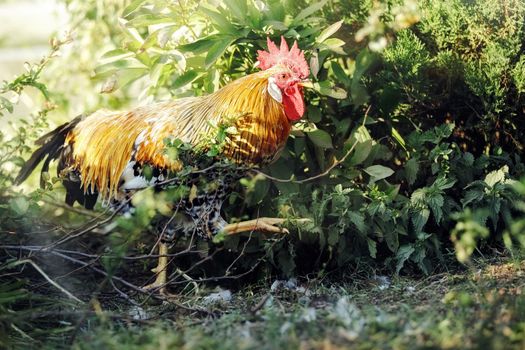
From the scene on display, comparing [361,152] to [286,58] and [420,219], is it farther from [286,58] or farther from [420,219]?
[286,58]

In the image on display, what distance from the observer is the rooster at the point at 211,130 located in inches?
150

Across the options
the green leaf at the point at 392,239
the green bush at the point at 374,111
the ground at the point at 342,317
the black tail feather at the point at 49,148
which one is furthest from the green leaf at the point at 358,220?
the black tail feather at the point at 49,148

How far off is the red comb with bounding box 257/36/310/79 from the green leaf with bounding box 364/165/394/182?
689mm

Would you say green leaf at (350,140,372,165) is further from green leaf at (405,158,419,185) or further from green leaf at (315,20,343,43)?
green leaf at (315,20,343,43)

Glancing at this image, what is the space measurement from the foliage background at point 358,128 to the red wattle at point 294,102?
20cm

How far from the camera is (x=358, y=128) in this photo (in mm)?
4234

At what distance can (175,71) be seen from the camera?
454cm

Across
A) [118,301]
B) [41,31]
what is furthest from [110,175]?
[41,31]

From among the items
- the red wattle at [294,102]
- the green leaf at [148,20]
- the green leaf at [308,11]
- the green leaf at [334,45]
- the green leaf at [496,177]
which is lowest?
the green leaf at [496,177]

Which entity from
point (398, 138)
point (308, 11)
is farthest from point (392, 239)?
point (308, 11)

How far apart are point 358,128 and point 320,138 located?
0.25m

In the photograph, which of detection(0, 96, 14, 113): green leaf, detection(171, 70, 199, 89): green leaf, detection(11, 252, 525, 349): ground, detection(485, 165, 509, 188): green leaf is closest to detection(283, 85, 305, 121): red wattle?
detection(171, 70, 199, 89): green leaf

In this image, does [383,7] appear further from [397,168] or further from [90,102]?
[90,102]

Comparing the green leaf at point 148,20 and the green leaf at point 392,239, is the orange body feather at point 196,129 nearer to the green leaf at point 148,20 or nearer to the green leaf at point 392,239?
the green leaf at point 148,20
